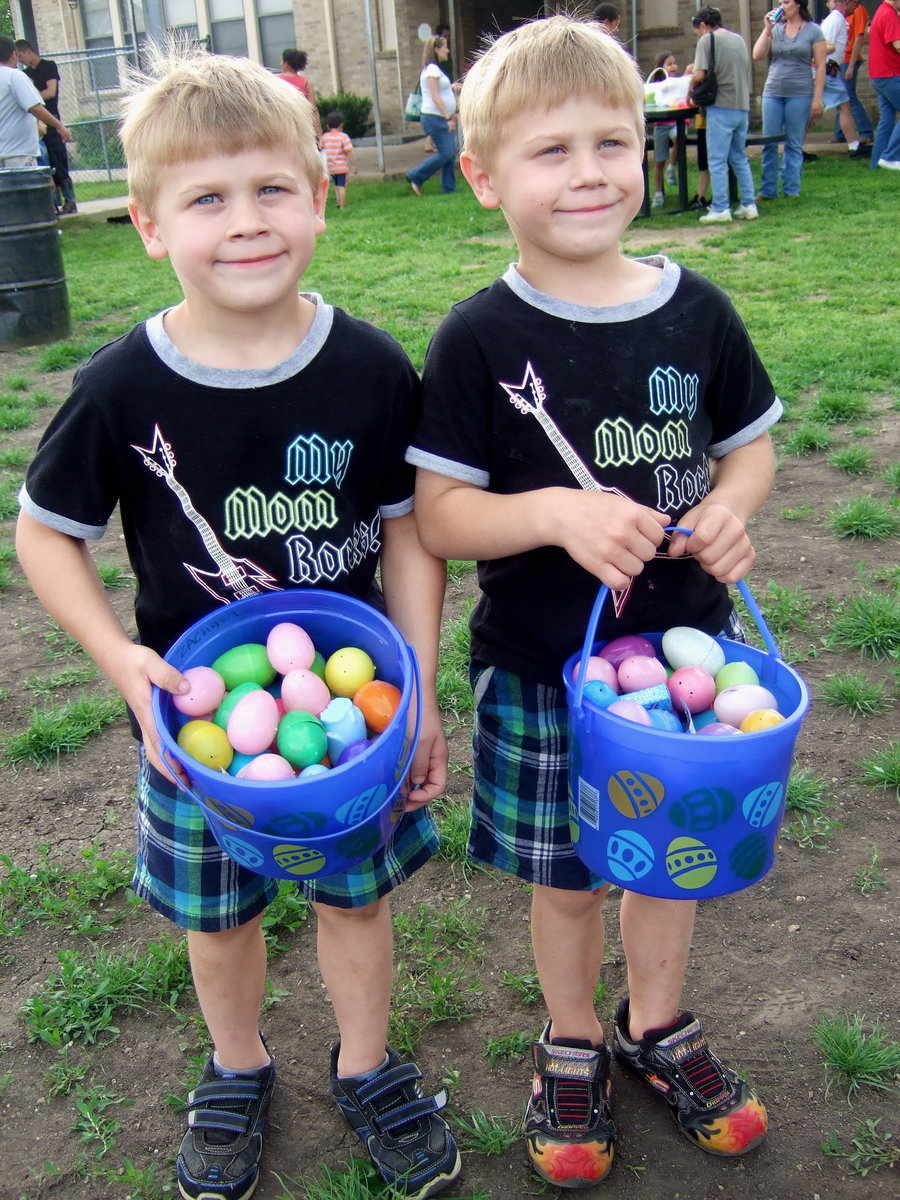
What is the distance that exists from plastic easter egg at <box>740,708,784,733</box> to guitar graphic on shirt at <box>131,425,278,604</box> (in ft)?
2.43

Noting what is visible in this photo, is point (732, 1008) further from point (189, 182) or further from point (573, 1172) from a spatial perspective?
point (189, 182)

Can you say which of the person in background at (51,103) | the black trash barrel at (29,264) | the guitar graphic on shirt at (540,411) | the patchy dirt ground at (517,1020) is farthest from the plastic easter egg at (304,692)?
the person in background at (51,103)

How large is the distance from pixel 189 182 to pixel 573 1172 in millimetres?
1683

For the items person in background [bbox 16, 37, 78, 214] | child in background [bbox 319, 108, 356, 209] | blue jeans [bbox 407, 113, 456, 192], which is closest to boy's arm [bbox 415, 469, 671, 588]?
child in background [bbox 319, 108, 356, 209]

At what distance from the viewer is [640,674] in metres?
1.66

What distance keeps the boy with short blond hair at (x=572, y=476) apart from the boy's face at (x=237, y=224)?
0.27 m

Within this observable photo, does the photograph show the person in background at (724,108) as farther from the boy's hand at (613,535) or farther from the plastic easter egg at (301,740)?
the plastic easter egg at (301,740)

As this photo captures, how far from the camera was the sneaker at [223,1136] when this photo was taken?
6.07 ft

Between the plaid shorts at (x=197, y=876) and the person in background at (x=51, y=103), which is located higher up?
the person in background at (x=51, y=103)

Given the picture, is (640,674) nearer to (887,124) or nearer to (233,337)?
(233,337)

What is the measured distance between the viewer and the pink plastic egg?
1.56 m

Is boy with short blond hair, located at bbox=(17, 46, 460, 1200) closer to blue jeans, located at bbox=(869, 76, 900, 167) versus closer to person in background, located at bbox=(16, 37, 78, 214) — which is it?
blue jeans, located at bbox=(869, 76, 900, 167)

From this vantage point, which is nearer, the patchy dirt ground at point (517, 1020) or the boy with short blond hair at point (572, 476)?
the boy with short blond hair at point (572, 476)

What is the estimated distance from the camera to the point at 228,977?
1906 mm
